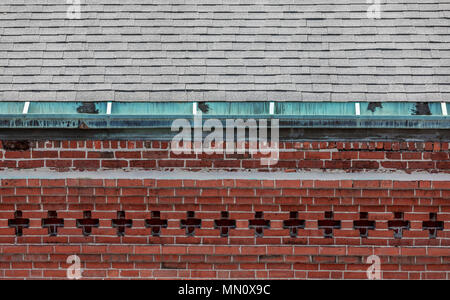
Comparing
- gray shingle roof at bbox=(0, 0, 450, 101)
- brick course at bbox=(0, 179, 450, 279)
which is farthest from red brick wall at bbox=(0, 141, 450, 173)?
gray shingle roof at bbox=(0, 0, 450, 101)

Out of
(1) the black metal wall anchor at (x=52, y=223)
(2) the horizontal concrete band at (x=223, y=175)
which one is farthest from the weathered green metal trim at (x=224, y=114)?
(1) the black metal wall anchor at (x=52, y=223)

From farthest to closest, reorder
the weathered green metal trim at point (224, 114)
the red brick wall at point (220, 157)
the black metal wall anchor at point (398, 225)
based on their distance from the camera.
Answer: the black metal wall anchor at point (398, 225)
the red brick wall at point (220, 157)
the weathered green metal trim at point (224, 114)

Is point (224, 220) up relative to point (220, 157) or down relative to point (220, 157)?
down

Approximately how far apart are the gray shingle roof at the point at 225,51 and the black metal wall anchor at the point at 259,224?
1100mm

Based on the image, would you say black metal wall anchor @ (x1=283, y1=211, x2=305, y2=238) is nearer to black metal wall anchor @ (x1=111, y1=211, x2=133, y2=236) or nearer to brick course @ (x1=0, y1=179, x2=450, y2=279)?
brick course @ (x1=0, y1=179, x2=450, y2=279)

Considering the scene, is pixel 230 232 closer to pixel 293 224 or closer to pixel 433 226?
pixel 293 224

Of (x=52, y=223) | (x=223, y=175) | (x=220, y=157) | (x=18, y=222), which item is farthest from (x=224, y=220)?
(x=18, y=222)

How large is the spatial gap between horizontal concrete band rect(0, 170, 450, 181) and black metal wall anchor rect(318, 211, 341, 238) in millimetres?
370

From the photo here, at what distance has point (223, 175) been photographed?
5055 millimetres

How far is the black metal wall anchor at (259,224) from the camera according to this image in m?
5.12

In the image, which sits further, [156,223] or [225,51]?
[225,51]

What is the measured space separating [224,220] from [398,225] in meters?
1.62

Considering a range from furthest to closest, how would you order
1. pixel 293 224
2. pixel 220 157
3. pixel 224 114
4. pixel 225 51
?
pixel 225 51
pixel 293 224
pixel 220 157
pixel 224 114

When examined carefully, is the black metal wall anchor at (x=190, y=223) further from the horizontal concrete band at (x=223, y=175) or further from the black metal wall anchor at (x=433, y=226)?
the black metal wall anchor at (x=433, y=226)
